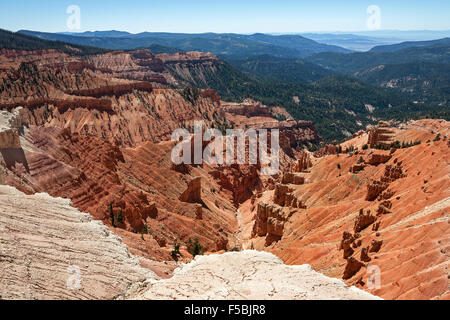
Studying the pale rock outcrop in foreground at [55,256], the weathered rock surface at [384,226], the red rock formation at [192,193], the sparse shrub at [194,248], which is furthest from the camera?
the red rock formation at [192,193]

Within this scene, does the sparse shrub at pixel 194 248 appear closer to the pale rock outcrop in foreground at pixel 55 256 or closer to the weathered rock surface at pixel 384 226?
the weathered rock surface at pixel 384 226

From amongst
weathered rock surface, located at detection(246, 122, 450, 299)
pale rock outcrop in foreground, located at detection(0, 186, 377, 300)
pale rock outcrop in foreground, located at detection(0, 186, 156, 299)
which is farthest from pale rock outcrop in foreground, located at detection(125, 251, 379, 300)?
weathered rock surface, located at detection(246, 122, 450, 299)

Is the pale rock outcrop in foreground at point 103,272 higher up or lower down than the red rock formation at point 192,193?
higher up

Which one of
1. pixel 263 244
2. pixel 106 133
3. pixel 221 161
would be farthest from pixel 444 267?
pixel 106 133

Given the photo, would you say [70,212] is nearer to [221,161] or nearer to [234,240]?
[234,240]

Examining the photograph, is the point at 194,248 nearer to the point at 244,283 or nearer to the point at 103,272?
the point at 103,272

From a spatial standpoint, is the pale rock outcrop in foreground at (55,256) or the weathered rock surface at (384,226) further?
the weathered rock surface at (384,226)

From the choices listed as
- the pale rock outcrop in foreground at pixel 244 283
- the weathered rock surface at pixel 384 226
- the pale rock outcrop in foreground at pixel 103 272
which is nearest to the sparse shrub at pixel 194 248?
the weathered rock surface at pixel 384 226
